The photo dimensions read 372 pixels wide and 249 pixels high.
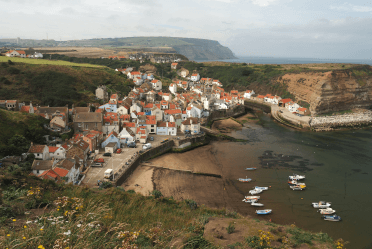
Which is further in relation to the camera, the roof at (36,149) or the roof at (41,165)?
the roof at (36,149)

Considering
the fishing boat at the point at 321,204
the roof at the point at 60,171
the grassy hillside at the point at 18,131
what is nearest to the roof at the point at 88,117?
the grassy hillside at the point at 18,131

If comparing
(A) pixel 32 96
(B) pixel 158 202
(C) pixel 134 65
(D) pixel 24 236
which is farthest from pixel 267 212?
(C) pixel 134 65

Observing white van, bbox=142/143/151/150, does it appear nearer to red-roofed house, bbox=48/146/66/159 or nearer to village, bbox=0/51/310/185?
village, bbox=0/51/310/185

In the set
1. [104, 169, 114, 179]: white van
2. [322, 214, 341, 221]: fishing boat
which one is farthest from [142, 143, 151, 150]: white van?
[322, 214, 341, 221]: fishing boat

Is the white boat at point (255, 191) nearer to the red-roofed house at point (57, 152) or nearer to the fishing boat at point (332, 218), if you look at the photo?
the fishing boat at point (332, 218)

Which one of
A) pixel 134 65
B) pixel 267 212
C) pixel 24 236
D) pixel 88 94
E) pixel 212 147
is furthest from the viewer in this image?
pixel 134 65

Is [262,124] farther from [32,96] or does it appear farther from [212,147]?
[32,96]
